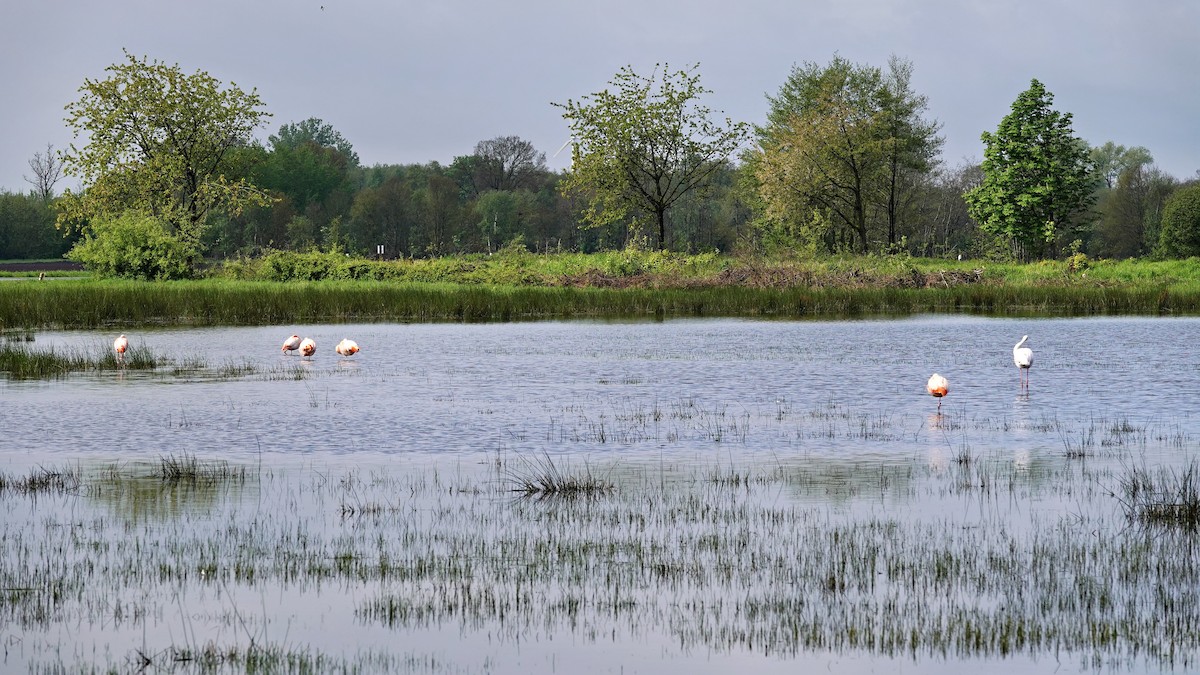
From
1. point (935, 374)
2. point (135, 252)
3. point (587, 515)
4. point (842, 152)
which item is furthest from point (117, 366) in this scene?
point (842, 152)

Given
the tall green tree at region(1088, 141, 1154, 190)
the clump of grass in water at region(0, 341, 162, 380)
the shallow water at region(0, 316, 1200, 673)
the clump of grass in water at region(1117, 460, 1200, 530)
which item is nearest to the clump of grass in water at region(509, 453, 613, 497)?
the shallow water at region(0, 316, 1200, 673)

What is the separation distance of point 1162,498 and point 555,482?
209 inches

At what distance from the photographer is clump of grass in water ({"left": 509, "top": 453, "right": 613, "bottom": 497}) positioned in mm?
12164

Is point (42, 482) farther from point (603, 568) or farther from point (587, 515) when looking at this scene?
point (603, 568)

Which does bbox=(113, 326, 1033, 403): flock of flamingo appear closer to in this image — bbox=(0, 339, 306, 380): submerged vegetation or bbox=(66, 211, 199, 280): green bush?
bbox=(0, 339, 306, 380): submerged vegetation

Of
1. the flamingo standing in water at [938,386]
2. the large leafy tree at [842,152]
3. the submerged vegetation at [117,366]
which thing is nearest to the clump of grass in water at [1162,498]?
the flamingo standing in water at [938,386]

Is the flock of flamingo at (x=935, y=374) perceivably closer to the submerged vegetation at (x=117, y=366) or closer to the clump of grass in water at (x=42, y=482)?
the submerged vegetation at (x=117, y=366)

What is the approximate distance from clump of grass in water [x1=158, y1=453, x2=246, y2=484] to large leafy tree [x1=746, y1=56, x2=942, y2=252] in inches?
2176

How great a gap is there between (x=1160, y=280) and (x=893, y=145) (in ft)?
67.0

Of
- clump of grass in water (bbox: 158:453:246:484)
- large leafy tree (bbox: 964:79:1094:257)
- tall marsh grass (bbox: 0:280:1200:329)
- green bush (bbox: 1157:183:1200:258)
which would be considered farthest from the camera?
green bush (bbox: 1157:183:1200:258)

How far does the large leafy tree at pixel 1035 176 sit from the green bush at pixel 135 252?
40.0 metres

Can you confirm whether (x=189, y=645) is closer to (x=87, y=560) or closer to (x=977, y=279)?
(x=87, y=560)

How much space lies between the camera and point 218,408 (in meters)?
19.1

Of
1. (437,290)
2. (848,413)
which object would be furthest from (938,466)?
(437,290)
